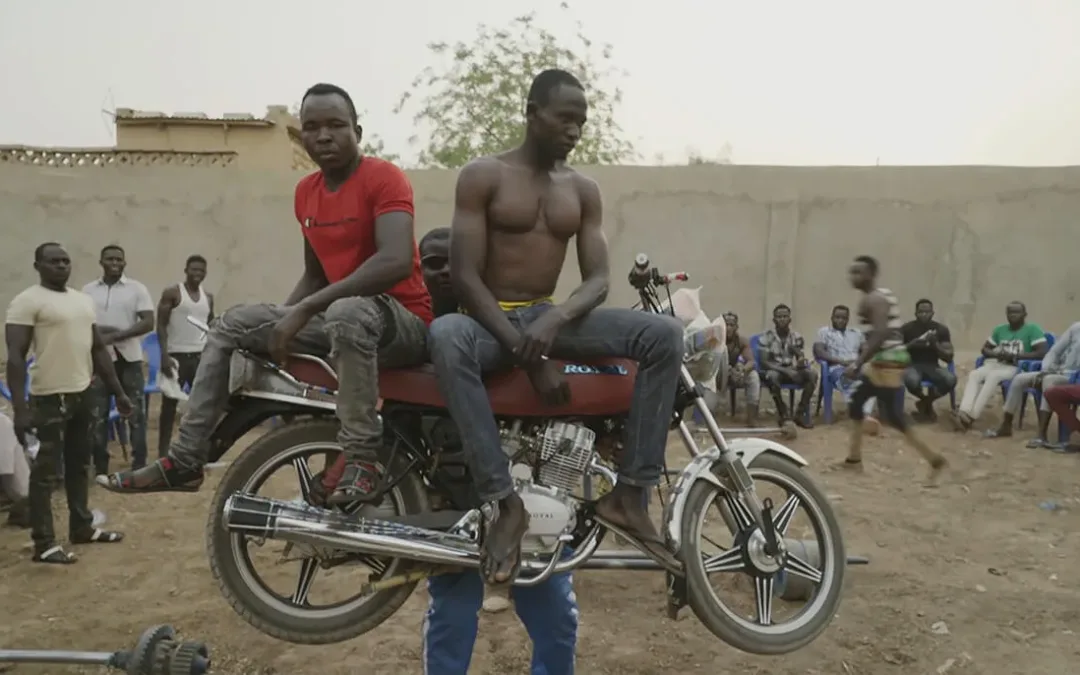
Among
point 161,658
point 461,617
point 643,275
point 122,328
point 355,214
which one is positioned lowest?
point 161,658

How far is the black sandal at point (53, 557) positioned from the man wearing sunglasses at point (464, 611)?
351 cm

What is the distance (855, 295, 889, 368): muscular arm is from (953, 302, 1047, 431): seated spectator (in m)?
3.41

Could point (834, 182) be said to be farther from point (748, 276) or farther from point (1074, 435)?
point (1074, 435)

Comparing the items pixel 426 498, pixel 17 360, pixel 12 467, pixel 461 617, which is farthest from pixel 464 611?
pixel 12 467

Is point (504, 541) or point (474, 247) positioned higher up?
point (474, 247)

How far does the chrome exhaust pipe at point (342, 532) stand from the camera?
2.59m

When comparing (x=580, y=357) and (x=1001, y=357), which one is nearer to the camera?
(x=580, y=357)

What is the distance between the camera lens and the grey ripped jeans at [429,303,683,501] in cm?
257

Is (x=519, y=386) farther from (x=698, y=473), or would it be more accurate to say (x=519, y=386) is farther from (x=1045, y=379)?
(x=1045, y=379)

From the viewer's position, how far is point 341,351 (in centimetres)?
252

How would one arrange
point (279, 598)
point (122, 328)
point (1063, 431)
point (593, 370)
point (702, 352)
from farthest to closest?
point (1063, 431) → point (122, 328) → point (702, 352) → point (279, 598) → point (593, 370)

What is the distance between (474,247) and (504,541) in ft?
2.87

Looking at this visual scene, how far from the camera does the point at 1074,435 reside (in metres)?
9.08

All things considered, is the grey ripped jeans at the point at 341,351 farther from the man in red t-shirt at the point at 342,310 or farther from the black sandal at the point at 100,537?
the black sandal at the point at 100,537
